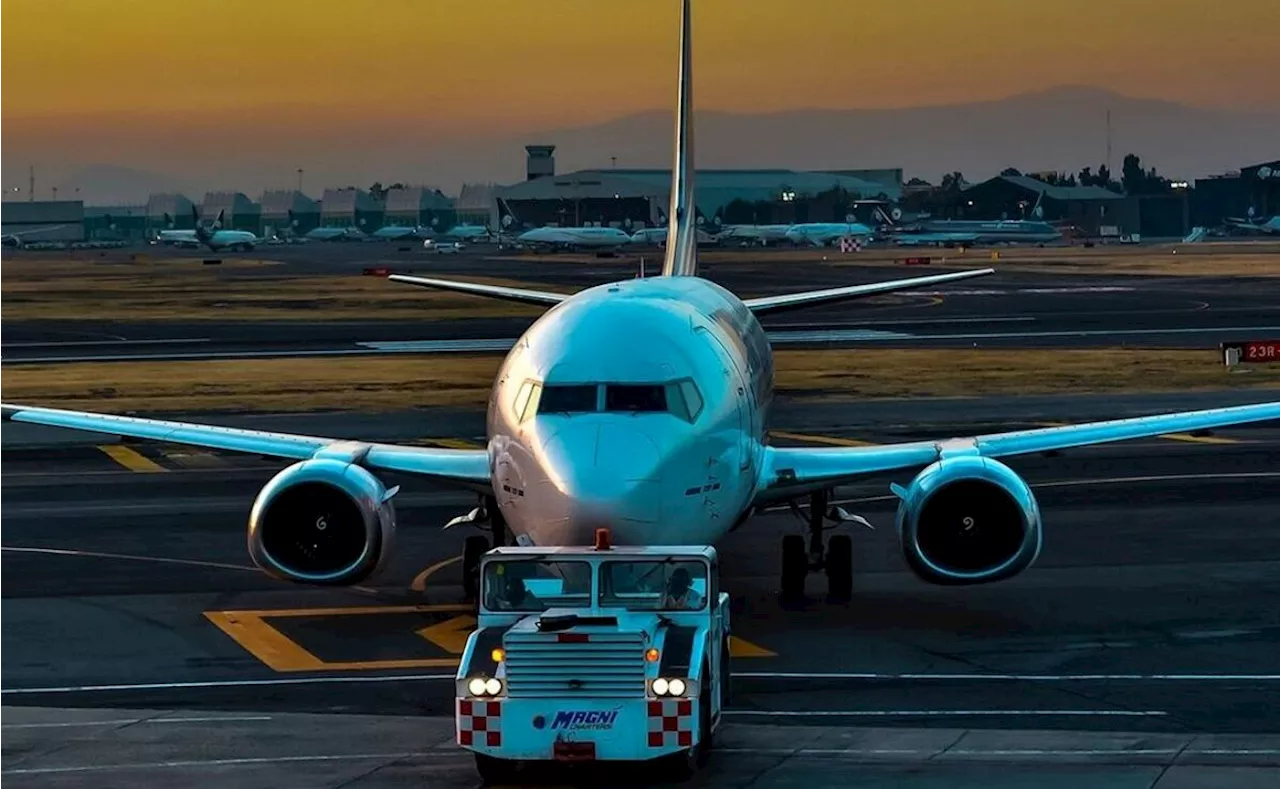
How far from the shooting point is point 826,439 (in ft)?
158

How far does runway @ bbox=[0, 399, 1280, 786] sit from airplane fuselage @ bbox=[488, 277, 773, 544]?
7.19ft

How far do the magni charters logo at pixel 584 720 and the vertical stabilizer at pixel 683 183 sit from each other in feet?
69.8

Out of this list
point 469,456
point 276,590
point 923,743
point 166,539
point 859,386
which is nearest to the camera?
point 923,743

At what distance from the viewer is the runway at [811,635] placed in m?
21.9

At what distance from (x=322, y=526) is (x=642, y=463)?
6.23 metres

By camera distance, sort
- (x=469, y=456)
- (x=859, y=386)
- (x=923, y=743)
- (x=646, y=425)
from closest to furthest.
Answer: (x=923, y=743)
(x=646, y=425)
(x=469, y=456)
(x=859, y=386)

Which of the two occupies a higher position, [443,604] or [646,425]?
[646,425]

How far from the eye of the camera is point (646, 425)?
23.5 m

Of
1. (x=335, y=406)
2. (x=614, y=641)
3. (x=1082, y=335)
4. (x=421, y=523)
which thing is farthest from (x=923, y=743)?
(x=1082, y=335)

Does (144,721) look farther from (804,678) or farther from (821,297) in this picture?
(821,297)

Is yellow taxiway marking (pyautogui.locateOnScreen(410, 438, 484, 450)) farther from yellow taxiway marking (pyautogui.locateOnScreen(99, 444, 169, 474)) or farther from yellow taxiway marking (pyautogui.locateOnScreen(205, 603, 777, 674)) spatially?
yellow taxiway marking (pyautogui.locateOnScreen(205, 603, 777, 674))

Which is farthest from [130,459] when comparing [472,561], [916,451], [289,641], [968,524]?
[968,524]

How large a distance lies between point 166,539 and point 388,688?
1226 centimetres

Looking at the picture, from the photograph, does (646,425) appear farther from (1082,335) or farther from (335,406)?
(1082,335)
